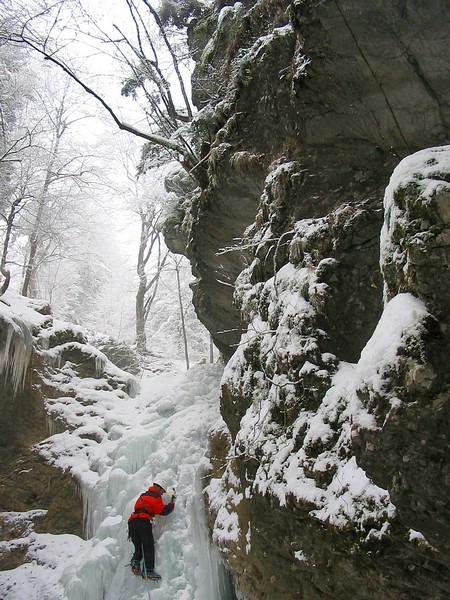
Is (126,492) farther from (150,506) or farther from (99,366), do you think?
(99,366)

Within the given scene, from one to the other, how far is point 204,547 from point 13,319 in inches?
238

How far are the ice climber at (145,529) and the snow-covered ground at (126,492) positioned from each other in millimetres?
222

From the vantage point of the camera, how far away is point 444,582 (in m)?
2.88

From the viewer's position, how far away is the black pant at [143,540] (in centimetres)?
633

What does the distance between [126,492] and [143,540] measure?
1343 mm

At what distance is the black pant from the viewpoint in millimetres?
6328

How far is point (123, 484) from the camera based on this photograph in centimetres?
782

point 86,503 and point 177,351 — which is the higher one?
point 177,351

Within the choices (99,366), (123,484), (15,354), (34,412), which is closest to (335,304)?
(123,484)

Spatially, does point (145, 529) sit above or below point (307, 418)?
below

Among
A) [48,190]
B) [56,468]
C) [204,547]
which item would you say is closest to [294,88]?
[204,547]

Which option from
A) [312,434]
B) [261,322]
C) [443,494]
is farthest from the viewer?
[261,322]

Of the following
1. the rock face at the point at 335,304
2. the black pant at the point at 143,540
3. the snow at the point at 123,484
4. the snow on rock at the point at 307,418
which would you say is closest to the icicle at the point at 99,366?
the snow at the point at 123,484

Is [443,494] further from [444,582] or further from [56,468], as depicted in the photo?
[56,468]
